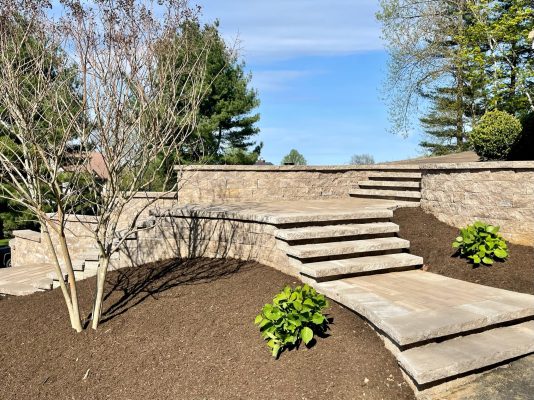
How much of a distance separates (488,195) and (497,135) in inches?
65.9

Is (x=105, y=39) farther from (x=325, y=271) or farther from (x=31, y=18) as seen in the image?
(x=325, y=271)

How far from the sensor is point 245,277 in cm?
461

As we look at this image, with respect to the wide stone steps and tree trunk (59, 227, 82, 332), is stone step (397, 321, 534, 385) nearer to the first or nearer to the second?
tree trunk (59, 227, 82, 332)

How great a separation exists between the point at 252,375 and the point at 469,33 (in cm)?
1506

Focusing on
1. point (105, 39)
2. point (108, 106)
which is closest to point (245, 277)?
point (108, 106)

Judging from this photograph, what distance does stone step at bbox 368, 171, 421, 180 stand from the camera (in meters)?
7.56

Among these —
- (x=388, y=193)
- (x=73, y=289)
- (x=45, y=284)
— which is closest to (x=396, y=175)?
A: (x=388, y=193)

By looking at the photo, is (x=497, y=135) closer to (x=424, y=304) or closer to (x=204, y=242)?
(x=424, y=304)

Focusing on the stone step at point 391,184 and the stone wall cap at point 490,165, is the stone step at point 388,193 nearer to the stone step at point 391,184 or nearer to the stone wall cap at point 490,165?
the stone step at point 391,184

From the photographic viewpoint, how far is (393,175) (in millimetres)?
8016

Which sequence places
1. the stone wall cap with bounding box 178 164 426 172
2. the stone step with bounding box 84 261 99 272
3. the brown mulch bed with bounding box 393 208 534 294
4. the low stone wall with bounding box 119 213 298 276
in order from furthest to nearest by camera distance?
the stone wall cap with bounding box 178 164 426 172, the stone step with bounding box 84 261 99 272, the low stone wall with bounding box 119 213 298 276, the brown mulch bed with bounding box 393 208 534 294

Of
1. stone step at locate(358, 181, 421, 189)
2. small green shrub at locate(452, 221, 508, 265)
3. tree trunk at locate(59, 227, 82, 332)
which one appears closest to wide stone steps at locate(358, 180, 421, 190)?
stone step at locate(358, 181, 421, 189)

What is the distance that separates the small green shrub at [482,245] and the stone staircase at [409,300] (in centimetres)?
61

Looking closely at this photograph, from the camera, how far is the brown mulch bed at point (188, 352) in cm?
297
